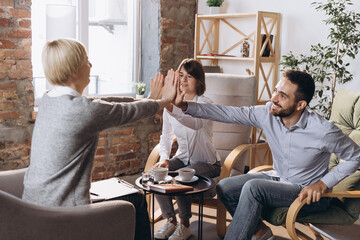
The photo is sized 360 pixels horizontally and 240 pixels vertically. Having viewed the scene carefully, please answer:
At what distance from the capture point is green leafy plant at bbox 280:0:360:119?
10.1 feet

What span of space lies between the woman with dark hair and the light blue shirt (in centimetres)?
27

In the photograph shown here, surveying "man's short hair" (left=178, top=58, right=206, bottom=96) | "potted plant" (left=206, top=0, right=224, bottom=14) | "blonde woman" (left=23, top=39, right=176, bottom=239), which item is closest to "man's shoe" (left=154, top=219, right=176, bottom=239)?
"man's short hair" (left=178, top=58, right=206, bottom=96)

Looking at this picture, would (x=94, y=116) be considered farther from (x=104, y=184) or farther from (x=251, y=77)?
(x=251, y=77)

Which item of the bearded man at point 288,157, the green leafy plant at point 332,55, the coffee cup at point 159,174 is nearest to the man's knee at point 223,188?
the bearded man at point 288,157

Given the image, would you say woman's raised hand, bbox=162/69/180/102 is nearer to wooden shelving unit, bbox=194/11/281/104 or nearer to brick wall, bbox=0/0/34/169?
brick wall, bbox=0/0/34/169

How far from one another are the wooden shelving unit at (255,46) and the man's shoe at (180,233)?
3.32 ft

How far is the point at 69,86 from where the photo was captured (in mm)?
1790

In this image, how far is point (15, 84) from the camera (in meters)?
3.05

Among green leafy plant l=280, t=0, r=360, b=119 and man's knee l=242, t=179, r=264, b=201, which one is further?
green leafy plant l=280, t=0, r=360, b=119

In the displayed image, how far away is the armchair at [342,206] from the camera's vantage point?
2234mm

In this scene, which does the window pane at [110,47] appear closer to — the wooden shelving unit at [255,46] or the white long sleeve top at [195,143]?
the wooden shelving unit at [255,46]

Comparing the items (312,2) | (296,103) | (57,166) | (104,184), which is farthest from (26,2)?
(312,2)

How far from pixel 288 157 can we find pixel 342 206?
393 mm

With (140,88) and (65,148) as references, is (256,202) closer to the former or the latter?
(65,148)
